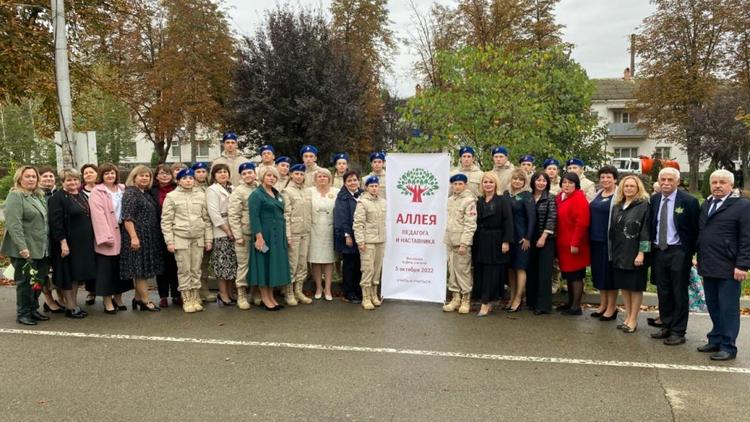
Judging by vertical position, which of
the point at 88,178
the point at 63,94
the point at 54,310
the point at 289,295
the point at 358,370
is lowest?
the point at 358,370

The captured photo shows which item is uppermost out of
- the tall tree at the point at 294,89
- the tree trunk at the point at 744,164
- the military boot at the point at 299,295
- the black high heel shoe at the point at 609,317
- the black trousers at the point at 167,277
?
the tall tree at the point at 294,89

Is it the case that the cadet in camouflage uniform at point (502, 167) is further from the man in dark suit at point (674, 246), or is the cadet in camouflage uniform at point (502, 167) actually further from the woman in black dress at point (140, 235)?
the woman in black dress at point (140, 235)

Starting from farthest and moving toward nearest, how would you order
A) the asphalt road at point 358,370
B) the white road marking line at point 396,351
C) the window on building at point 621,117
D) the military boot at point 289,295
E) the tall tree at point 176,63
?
1. the window on building at point 621,117
2. the tall tree at point 176,63
3. the military boot at point 289,295
4. the white road marking line at point 396,351
5. the asphalt road at point 358,370

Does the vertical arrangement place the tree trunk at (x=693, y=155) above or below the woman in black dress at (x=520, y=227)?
above

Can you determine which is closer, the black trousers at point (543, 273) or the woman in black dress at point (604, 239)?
the woman in black dress at point (604, 239)

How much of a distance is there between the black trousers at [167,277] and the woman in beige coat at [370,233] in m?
2.50

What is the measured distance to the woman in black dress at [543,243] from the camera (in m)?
7.16

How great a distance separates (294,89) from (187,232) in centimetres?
1170

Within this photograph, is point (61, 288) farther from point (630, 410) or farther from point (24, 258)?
point (630, 410)

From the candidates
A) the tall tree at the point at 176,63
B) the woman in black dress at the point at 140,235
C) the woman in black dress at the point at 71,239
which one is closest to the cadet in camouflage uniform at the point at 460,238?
the woman in black dress at the point at 140,235

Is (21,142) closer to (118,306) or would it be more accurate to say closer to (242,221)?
(118,306)

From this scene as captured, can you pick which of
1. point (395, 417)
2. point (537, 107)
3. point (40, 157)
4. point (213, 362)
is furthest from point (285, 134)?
point (40, 157)

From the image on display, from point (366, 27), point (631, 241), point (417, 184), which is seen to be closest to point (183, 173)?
point (417, 184)

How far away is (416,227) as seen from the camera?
7.82 m
